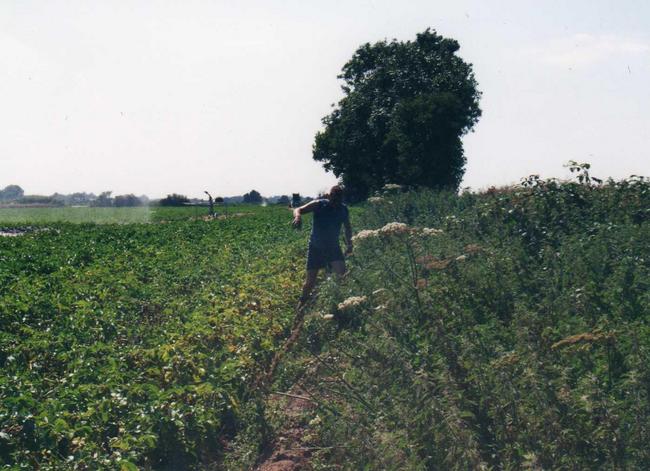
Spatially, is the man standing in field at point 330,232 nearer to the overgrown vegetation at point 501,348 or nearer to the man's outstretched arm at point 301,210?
the man's outstretched arm at point 301,210

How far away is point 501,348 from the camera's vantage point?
18.4 ft

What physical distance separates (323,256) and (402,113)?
3751 centimetres

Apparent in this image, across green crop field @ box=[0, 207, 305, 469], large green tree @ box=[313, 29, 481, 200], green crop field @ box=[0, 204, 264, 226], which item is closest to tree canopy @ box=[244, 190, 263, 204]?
green crop field @ box=[0, 204, 264, 226]

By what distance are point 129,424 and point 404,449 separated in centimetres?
214

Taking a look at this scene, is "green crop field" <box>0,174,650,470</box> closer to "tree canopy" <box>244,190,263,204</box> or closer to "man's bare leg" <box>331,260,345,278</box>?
"man's bare leg" <box>331,260,345,278</box>

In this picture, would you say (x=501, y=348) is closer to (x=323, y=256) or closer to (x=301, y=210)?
(x=301, y=210)

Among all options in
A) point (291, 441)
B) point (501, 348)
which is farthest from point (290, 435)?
point (501, 348)

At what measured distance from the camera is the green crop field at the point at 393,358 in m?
4.76

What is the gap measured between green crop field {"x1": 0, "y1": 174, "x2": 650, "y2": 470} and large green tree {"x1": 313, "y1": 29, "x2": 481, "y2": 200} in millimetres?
34435

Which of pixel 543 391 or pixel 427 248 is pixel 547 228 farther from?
pixel 543 391

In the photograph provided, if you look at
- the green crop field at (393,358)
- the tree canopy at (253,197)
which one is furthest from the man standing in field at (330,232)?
the tree canopy at (253,197)

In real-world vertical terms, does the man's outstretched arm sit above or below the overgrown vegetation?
above

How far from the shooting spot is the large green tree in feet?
153

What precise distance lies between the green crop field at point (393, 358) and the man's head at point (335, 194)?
104cm
